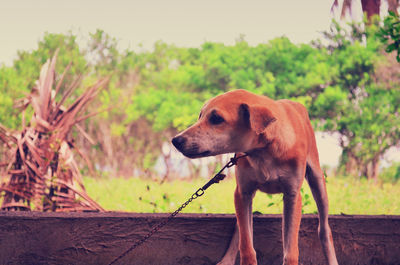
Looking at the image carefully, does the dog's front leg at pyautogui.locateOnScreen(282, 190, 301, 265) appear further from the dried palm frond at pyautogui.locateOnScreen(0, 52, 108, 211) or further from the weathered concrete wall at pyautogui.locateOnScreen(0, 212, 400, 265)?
the dried palm frond at pyautogui.locateOnScreen(0, 52, 108, 211)

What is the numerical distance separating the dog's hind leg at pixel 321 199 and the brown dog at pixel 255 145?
0.22 feet

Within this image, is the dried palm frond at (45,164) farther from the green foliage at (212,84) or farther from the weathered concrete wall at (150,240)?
the green foliage at (212,84)

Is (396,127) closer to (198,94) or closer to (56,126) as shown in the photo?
(198,94)

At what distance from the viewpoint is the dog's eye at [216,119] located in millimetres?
2352

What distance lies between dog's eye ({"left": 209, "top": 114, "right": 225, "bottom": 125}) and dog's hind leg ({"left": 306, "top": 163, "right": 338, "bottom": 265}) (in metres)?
0.78

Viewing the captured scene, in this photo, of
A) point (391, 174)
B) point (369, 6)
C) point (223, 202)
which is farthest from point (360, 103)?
point (223, 202)

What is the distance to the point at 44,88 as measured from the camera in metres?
4.77

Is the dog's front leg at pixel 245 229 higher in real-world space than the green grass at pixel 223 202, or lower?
higher

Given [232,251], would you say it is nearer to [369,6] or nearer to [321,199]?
[321,199]

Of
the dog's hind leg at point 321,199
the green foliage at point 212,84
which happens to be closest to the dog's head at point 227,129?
the dog's hind leg at point 321,199

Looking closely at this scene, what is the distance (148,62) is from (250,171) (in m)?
20.9

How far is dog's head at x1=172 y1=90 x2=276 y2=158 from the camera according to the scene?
2309mm

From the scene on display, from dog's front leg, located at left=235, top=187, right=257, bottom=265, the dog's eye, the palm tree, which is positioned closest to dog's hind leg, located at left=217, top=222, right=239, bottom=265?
dog's front leg, located at left=235, top=187, right=257, bottom=265

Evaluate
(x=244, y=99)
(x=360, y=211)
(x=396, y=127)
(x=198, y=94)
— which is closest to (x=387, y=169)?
(x=396, y=127)
